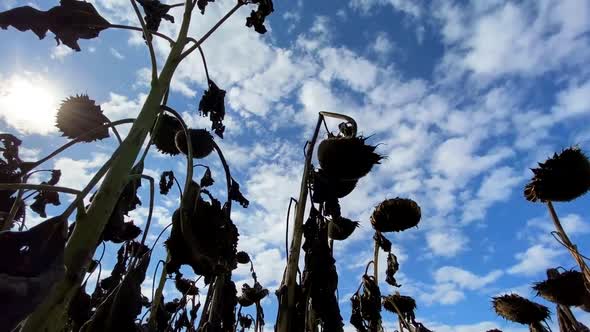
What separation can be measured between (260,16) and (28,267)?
1.66m

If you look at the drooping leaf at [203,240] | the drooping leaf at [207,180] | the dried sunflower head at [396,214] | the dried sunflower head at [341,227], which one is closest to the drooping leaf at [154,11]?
the drooping leaf at [203,240]

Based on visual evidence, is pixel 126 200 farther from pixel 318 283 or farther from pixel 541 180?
pixel 541 180

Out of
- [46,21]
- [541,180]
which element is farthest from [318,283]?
[541,180]

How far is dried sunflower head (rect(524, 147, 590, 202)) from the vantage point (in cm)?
445

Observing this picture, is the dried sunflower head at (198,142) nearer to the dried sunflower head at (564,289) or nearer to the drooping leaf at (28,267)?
the drooping leaf at (28,267)

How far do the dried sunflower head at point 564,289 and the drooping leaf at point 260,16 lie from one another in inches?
204

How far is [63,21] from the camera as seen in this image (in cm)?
178

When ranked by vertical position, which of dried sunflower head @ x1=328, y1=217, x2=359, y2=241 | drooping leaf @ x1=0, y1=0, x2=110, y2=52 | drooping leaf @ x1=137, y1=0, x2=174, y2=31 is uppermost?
drooping leaf @ x1=137, y1=0, x2=174, y2=31

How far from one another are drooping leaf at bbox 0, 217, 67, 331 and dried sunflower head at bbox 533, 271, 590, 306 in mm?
5894


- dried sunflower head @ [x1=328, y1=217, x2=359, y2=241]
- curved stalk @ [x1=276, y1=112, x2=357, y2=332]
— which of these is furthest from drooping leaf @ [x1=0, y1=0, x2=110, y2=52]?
dried sunflower head @ [x1=328, y1=217, x2=359, y2=241]

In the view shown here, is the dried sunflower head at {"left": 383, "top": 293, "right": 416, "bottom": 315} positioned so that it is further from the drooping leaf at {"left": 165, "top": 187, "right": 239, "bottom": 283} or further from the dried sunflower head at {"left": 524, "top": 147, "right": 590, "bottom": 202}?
the drooping leaf at {"left": 165, "top": 187, "right": 239, "bottom": 283}

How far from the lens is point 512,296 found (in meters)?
5.91

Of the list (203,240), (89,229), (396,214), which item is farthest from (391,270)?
(89,229)

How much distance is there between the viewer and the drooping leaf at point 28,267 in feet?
2.70
